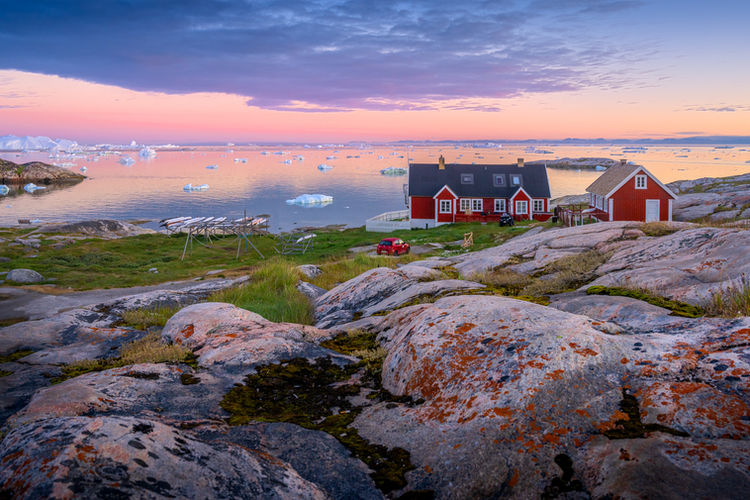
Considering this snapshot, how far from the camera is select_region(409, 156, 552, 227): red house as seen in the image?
56.7m

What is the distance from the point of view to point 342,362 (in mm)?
7500

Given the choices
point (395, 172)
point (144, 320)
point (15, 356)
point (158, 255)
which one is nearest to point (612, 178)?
point (144, 320)

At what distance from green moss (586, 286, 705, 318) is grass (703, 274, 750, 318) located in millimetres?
171

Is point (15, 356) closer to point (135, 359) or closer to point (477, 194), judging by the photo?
point (135, 359)

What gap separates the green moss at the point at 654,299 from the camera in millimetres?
7064

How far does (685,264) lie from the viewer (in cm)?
955

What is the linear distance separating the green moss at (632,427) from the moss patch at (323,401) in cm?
192

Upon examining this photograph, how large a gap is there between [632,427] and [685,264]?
6.59 metres

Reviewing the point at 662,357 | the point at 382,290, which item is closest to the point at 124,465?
the point at 662,357

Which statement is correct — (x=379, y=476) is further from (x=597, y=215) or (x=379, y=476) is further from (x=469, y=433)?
(x=597, y=215)

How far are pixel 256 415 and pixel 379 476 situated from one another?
1926 mm

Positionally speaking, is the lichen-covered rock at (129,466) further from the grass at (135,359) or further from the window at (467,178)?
the window at (467,178)

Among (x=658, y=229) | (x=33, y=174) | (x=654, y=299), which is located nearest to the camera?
(x=654, y=299)

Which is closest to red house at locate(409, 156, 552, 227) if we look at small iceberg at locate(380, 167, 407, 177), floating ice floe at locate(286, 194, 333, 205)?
floating ice floe at locate(286, 194, 333, 205)
